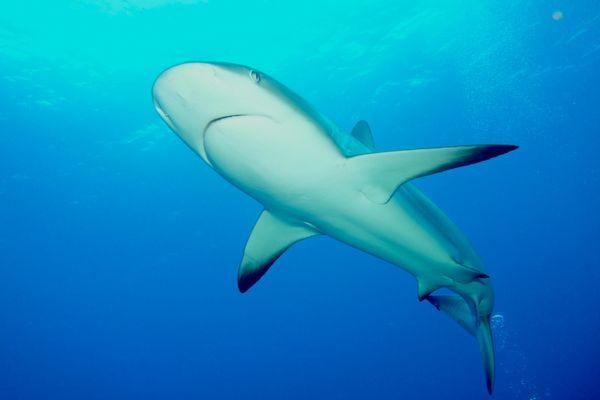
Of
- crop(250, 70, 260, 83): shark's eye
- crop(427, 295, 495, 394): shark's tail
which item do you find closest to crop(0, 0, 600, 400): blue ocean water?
crop(427, 295, 495, 394): shark's tail

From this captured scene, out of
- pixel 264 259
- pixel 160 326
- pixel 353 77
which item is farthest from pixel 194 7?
pixel 160 326

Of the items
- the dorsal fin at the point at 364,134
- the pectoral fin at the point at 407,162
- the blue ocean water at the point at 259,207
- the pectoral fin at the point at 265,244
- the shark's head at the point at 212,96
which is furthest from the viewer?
the blue ocean water at the point at 259,207

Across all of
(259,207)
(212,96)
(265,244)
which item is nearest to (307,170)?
(212,96)

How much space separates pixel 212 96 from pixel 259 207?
25321 millimetres

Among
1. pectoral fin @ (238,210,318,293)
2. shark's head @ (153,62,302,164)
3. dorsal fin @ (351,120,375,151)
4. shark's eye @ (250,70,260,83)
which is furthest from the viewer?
dorsal fin @ (351,120,375,151)

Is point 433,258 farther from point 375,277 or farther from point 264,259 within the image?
point 375,277

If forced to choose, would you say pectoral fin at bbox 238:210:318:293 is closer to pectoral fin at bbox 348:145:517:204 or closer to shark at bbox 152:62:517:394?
shark at bbox 152:62:517:394

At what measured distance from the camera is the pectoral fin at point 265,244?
3334mm

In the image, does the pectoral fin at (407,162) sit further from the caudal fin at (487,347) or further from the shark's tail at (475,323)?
the caudal fin at (487,347)

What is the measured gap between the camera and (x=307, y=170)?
2.37m

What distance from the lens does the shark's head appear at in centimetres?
169

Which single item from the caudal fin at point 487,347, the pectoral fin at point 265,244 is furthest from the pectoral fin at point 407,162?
the caudal fin at point 487,347

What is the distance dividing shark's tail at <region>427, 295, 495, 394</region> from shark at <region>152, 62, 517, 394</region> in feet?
1.40

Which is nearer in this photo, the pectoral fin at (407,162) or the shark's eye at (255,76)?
the shark's eye at (255,76)
